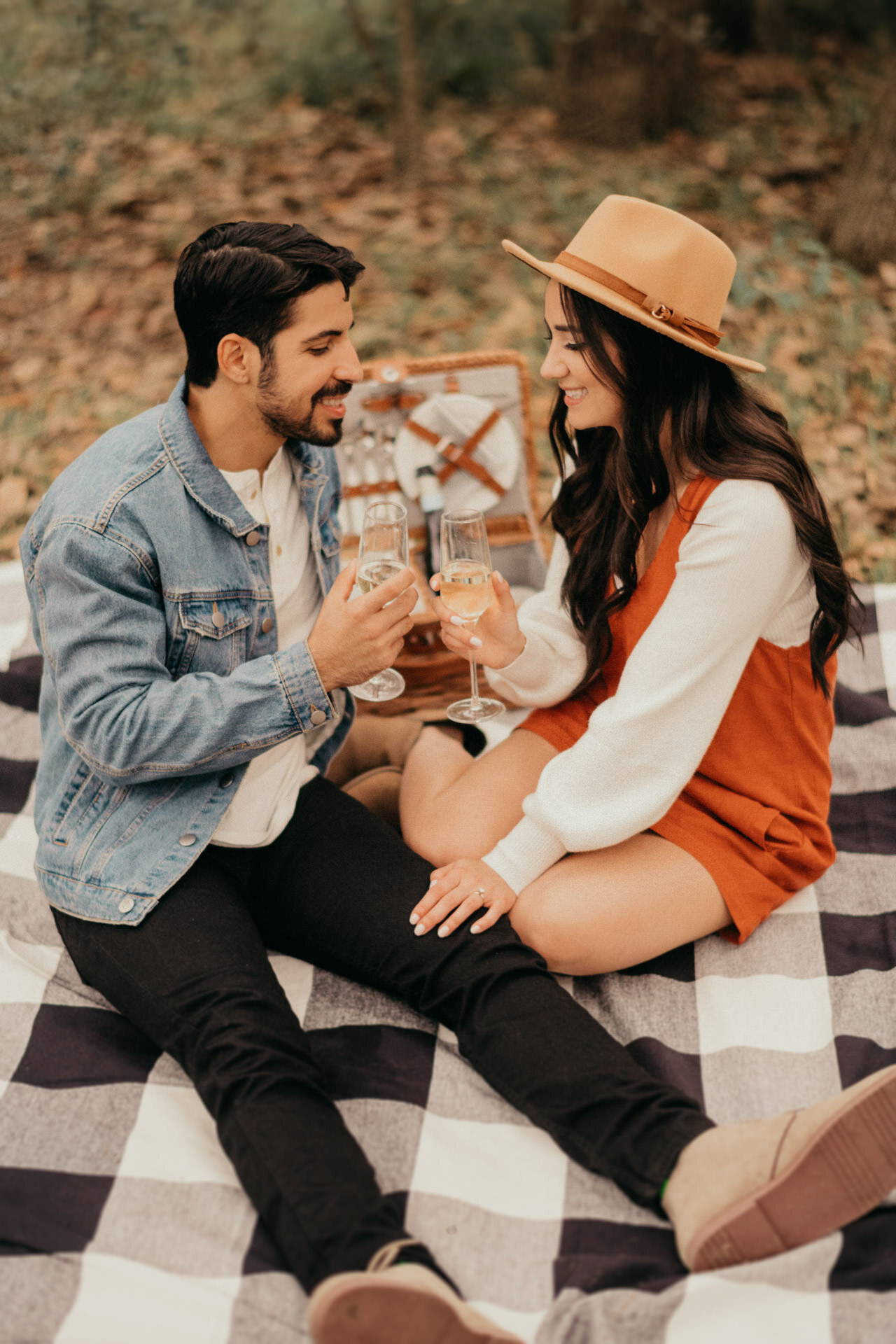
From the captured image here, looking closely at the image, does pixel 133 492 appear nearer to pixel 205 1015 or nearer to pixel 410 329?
pixel 205 1015

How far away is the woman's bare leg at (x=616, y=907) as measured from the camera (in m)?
2.23

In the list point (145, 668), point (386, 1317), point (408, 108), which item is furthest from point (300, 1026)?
point (408, 108)

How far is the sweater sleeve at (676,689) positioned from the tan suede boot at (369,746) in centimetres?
61

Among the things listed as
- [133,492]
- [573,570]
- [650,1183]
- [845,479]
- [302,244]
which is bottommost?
[845,479]

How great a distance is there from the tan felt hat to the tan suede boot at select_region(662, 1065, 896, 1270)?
50.6 inches

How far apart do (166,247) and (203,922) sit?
14.6ft

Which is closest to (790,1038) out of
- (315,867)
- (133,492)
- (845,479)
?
(315,867)

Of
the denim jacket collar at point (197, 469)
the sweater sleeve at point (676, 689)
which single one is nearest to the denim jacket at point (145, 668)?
the denim jacket collar at point (197, 469)

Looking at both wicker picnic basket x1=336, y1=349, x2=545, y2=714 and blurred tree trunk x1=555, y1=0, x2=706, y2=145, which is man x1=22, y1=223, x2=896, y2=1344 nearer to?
wicker picnic basket x1=336, y1=349, x2=545, y2=714

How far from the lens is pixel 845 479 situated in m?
4.48

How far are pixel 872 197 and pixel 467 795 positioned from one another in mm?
3899

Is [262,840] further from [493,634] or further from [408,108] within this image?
[408,108]

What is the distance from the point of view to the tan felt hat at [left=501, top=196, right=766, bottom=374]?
82.7 inches

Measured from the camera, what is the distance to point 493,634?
8.05ft
